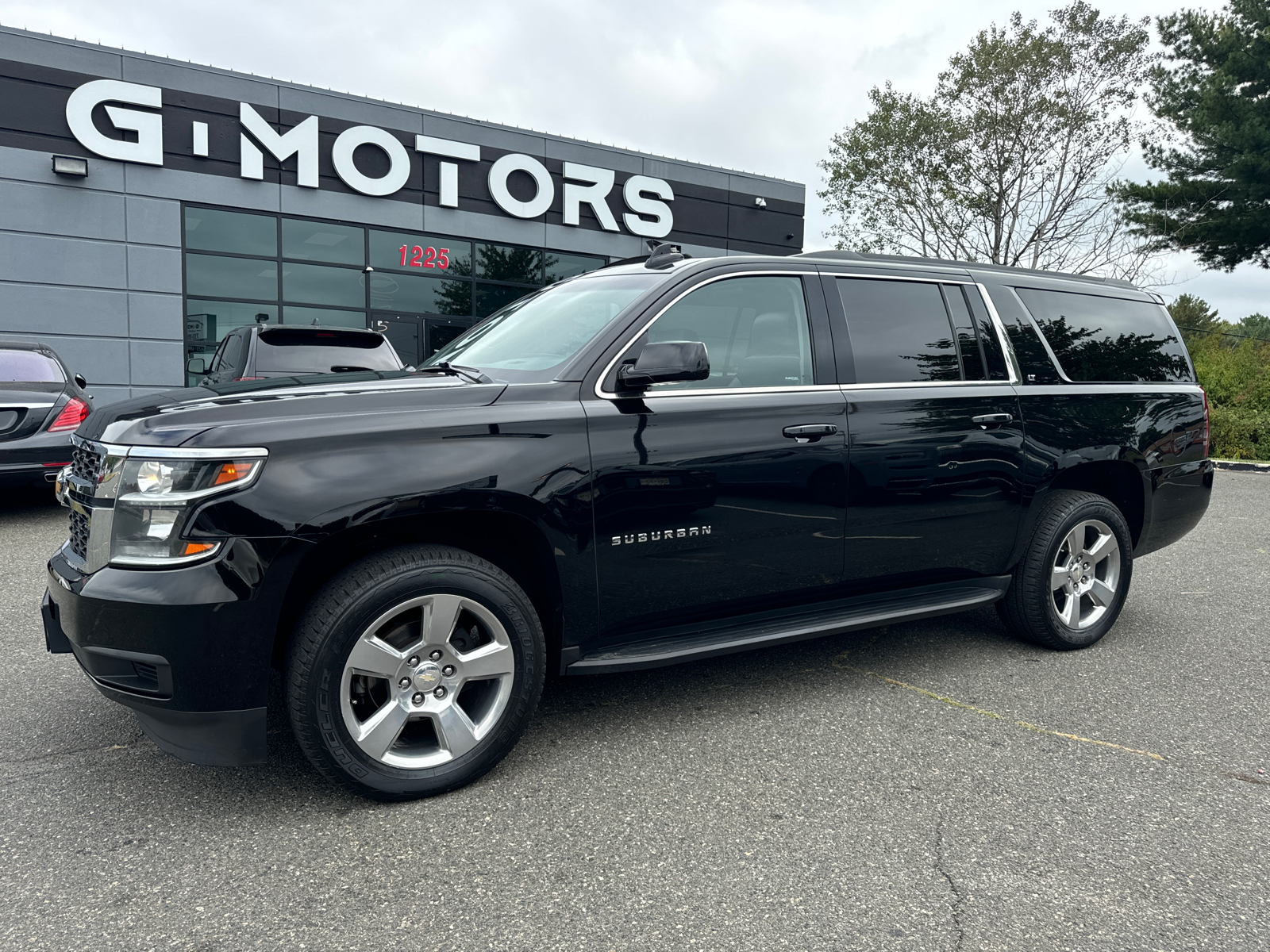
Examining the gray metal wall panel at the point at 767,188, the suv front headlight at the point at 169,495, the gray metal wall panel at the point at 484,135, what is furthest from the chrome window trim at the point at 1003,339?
the gray metal wall panel at the point at 767,188

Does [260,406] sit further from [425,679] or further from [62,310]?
[62,310]

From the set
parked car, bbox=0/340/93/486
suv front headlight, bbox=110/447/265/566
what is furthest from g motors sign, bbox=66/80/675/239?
suv front headlight, bbox=110/447/265/566

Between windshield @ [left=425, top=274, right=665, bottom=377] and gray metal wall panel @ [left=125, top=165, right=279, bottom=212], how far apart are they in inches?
540

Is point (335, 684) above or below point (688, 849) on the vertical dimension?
above

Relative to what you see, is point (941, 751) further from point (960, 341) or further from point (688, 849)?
point (960, 341)

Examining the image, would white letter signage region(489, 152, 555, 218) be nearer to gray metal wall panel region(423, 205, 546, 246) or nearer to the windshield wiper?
gray metal wall panel region(423, 205, 546, 246)

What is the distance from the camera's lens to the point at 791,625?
358cm

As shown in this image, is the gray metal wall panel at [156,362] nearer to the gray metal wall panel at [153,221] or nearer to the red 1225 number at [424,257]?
the gray metal wall panel at [153,221]

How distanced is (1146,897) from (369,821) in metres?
2.23

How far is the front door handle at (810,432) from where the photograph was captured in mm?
3488

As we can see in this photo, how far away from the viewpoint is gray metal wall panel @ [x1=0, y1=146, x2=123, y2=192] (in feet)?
46.5

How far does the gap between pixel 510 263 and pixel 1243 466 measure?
1411 centimetres

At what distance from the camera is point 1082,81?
818 inches

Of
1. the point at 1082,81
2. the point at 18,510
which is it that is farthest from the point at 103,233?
the point at 1082,81
